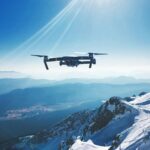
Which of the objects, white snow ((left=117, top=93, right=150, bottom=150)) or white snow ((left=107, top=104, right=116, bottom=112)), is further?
white snow ((left=107, top=104, right=116, bottom=112))

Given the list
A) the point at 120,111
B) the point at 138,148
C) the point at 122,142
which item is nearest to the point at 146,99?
the point at 120,111

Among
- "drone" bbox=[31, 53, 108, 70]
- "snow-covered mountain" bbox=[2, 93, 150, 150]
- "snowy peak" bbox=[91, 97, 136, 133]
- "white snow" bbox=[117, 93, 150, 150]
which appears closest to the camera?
"drone" bbox=[31, 53, 108, 70]

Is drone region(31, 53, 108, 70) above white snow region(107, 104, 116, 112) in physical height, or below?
above

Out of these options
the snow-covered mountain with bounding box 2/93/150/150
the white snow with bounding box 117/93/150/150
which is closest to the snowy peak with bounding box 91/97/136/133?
the snow-covered mountain with bounding box 2/93/150/150

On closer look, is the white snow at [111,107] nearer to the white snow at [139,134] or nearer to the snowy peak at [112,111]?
the snowy peak at [112,111]

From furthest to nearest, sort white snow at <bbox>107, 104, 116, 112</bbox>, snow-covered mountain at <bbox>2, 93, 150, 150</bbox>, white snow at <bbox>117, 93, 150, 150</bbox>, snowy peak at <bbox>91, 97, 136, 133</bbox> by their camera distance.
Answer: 1. white snow at <bbox>107, 104, 116, 112</bbox>
2. snowy peak at <bbox>91, 97, 136, 133</bbox>
3. snow-covered mountain at <bbox>2, 93, 150, 150</bbox>
4. white snow at <bbox>117, 93, 150, 150</bbox>

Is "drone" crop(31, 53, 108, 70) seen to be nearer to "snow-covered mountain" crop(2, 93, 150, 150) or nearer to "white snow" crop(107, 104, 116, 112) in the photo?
"snow-covered mountain" crop(2, 93, 150, 150)

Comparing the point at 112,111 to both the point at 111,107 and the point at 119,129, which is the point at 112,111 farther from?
the point at 119,129

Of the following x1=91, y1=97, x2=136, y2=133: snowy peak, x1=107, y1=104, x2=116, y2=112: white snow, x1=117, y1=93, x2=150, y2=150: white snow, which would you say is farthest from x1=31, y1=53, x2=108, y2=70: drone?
x1=107, y1=104, x2=116, y2=112: white snow

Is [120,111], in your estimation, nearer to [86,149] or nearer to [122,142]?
[86,149]

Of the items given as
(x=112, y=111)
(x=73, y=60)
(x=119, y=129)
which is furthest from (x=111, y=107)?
Answer: (x=73, y=60)

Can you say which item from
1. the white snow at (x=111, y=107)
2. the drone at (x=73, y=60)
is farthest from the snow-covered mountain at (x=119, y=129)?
the drone at (x=73, y=60)
